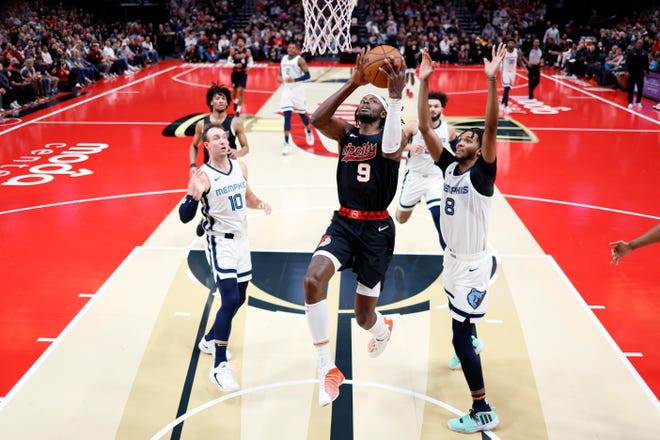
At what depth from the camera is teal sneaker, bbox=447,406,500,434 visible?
4.27 m

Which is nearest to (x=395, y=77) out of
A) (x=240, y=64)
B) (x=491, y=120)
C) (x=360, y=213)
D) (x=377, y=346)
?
(x=491, y=120)

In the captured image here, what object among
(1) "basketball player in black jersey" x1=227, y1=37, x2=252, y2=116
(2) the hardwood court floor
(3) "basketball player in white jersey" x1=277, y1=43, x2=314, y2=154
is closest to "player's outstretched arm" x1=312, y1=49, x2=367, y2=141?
(2) the hardwood court floor

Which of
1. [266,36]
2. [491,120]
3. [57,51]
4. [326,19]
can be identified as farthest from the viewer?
[266,36]

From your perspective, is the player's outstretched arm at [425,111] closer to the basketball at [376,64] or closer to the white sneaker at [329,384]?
the basketball at [376,64]

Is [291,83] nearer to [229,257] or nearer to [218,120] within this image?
[218,120]

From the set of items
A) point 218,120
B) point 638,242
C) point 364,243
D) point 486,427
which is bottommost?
point 486,427

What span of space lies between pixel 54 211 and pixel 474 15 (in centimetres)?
2924

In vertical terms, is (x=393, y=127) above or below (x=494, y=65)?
below

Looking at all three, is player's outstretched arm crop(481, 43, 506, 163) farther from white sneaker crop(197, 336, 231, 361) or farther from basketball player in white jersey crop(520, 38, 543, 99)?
basketball player in white jersey crop(520, 38, 543, 99)

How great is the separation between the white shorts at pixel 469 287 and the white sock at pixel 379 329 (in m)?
0.71

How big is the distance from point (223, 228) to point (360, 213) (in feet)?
3.78

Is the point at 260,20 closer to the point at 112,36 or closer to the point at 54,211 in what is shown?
the point at 112,36

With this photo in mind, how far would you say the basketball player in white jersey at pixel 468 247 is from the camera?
422 cm

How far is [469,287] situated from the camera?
167 inches
